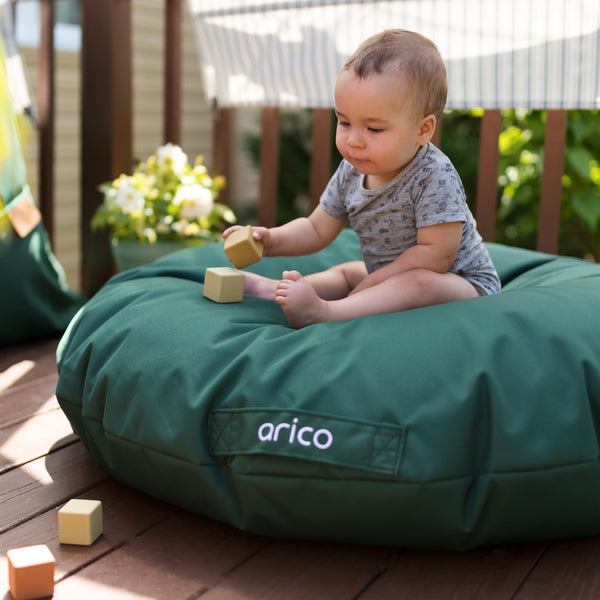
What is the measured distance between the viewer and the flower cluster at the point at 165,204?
8.73 feet

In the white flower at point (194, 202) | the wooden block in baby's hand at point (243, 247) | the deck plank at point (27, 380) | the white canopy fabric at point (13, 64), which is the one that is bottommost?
the deck plank at point (27, 380)

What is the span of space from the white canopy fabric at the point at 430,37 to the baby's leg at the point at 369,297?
3.72 ft

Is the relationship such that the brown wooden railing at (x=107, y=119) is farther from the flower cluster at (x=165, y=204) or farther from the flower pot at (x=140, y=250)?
the flower pot at (x=140, y=250)

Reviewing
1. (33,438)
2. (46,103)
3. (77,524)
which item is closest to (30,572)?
(77,524)

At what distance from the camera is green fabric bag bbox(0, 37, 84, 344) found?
2291mm

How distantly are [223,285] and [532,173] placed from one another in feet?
8.48

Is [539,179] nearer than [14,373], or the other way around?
[14,373]

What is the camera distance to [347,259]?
82.3 inches

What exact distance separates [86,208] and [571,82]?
6.00ft

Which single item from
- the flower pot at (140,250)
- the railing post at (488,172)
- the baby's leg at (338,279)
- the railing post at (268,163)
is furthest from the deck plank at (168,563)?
the railing post at (268,163)

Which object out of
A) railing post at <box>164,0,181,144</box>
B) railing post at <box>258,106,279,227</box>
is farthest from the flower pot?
railing post at <box>164,0,181,144</box>

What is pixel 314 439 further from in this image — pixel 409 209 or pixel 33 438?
pixel 33 438

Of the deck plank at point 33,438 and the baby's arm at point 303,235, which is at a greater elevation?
the baby's arm at point 303,235

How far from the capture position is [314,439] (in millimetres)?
1156
